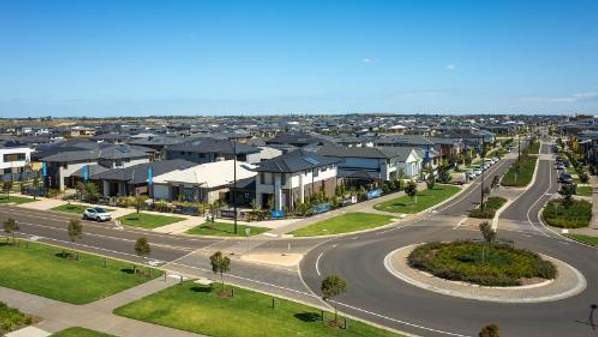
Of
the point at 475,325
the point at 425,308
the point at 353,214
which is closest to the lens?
the point at 475,325

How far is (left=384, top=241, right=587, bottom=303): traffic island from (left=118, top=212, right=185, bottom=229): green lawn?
25.9 m

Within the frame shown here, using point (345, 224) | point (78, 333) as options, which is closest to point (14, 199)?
point (345, 224)

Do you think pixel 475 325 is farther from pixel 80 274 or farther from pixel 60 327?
pixel 80 274

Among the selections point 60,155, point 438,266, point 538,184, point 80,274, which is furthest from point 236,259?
point 538,184

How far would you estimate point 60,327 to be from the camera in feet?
92.3

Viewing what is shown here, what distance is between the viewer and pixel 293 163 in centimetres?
6819

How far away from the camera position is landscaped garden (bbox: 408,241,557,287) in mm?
37594

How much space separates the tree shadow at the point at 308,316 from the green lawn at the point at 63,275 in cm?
1181

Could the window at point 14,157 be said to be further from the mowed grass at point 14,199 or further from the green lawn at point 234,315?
the green lawn at point 234,315

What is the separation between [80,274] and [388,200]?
45451 mm

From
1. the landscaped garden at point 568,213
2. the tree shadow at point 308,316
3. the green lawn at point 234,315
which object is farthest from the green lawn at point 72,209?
the landscaped garden at point 568,213

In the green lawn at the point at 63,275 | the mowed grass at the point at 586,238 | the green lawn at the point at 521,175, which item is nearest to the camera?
the green lawn at the point at 63,275

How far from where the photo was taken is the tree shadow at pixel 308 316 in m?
29.6

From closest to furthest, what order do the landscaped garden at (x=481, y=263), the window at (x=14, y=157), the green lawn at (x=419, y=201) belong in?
the landscaped garden at (x=481, y=263) < the green lawn at (x=419, y=201) < the window at (x=14, y=157)
